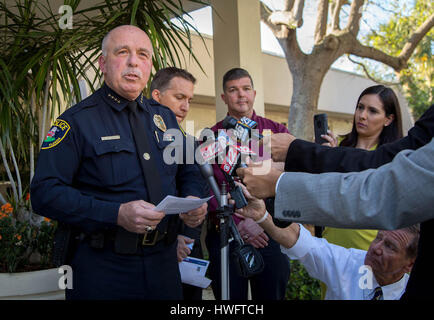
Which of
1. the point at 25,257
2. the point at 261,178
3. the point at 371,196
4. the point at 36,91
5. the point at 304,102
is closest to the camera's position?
the point at 371,196

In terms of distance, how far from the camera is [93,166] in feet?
6.29

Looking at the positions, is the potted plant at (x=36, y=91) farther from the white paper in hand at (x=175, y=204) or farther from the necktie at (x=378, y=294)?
the necktie at (x=378, y=294)

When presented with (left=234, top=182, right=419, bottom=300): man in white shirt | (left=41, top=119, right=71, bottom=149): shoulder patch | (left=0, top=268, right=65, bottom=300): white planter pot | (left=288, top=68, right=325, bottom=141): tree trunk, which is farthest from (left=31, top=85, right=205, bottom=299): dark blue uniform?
(left=288, top=68, right=325, bottom=141): tree trunk

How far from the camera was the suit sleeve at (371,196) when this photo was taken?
111cm

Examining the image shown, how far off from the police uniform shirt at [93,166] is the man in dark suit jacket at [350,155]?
638mm

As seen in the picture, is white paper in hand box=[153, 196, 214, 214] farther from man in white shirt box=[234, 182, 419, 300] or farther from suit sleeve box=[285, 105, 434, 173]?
suit sleeve box=[285, 105, 434, 173]

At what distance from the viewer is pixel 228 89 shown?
10.9 feet

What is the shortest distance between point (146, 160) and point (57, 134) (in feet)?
1.30

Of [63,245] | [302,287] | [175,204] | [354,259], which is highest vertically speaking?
[175,204]

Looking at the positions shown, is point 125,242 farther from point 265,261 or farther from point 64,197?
point 265,261

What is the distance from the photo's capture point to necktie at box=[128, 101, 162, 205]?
197 cm

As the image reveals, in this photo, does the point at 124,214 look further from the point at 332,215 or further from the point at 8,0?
the point at 8,0

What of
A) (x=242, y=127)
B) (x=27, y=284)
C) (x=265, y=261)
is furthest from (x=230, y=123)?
(x=27, y=284)
